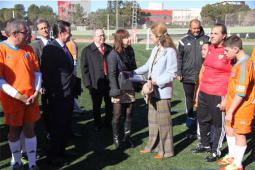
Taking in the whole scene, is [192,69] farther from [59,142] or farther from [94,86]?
[59,142]

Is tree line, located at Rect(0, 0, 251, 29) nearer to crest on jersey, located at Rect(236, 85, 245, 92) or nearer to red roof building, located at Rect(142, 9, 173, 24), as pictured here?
red roof building, located at Rect(142, 9, 173, 24)

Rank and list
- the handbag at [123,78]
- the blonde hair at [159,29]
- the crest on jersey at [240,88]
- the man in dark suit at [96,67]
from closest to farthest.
A: the crest on jersey at [240,88] → the blonde hair at [159,29] → the handbag at [123,78] → the man in dark suit at [96,67]

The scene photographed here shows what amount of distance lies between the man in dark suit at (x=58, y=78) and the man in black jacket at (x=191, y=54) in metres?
2.31

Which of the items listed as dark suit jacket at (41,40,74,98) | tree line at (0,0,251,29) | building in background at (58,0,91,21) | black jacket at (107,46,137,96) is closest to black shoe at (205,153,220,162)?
black jacket at (107,46,137,96)

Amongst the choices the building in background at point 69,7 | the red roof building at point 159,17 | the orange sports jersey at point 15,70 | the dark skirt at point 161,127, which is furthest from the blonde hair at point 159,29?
the building in background at point 69,7

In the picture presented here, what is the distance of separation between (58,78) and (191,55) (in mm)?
2614

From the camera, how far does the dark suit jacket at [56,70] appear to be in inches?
161

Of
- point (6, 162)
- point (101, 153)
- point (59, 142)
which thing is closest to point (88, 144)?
point (101, 153)

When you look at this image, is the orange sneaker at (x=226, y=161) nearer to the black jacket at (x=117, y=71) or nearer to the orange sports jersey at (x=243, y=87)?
the orange sports jersey at (x=243, y=87)

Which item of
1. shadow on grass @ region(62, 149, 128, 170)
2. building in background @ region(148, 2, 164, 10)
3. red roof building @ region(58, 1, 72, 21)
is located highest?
building in background @ region(148, 2, 164, 10)

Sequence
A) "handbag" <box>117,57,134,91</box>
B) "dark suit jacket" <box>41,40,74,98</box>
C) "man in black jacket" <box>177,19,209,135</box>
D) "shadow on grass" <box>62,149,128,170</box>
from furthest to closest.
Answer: "man in black jacket" <box>177,19,209,135</box>
"handbag" <box>117,57,134,91</box>
"shadow on grass" <box>62,149,128,170</box>
"dark suit jacket" <box>41,40,74,98</box>

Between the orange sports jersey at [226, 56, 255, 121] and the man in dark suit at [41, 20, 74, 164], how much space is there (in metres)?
2.21

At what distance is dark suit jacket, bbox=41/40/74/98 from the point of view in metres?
4.10

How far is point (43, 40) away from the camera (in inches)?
205
